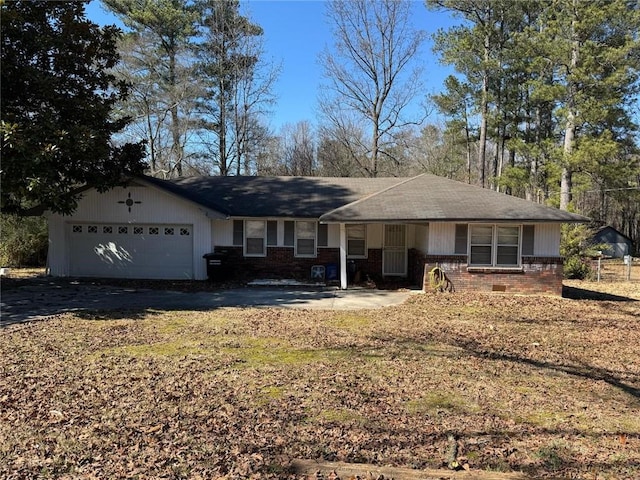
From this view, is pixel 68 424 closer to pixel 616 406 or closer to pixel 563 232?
pixel 616 406

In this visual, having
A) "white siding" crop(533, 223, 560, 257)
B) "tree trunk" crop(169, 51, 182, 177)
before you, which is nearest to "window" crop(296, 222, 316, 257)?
"white siding" crop(533, 223, 560, 257)

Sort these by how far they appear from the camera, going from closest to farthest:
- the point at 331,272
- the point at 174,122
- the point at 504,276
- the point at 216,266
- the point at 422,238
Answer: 1. the point at 504,276
2. the point at 422,238
3. the point at 216,266
4. the point at 331,272
5. the point at 174,122

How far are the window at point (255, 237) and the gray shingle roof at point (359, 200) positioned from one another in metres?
0.49

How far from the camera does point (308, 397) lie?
5426mm

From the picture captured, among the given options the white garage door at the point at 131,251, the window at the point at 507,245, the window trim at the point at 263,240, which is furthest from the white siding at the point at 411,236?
the white garage door at the point at 131,251

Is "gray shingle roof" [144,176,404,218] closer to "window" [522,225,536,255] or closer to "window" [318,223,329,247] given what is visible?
"window" [318,223,329,247]

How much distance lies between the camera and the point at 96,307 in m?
11.2

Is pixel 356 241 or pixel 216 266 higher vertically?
pixel 356 241

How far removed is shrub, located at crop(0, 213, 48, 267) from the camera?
739 inches

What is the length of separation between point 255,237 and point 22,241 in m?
9.71

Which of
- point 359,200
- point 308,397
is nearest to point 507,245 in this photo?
point 359,200

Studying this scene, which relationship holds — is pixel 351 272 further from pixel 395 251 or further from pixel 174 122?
pixel 174 122

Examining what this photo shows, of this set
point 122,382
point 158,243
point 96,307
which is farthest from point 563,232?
point 122,382

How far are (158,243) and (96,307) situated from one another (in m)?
5.59
